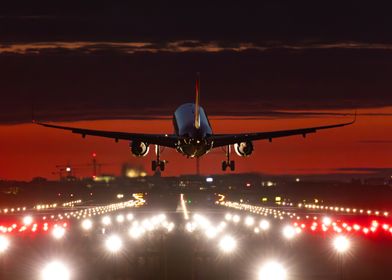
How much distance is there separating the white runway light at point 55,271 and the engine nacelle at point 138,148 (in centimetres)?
4265

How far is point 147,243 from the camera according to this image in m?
61.0

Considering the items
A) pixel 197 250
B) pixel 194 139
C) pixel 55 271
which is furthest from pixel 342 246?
pixel 194 139

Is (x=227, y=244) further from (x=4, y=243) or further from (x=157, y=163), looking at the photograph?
(x=157, y=163)

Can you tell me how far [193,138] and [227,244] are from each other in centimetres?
2697

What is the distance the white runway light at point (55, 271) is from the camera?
39978 millimetres

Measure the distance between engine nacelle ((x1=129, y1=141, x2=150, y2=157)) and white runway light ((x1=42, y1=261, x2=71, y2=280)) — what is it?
42.6m

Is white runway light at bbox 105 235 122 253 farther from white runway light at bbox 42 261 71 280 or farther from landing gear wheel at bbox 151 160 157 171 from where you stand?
landing gear wheel at bbox 151 160 157 171

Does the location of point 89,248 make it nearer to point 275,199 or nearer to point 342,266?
point 342,266

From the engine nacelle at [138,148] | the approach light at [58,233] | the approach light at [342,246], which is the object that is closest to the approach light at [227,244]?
the approach light at [342,246]

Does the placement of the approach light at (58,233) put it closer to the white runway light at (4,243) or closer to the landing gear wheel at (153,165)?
the white runway light at (4,243)

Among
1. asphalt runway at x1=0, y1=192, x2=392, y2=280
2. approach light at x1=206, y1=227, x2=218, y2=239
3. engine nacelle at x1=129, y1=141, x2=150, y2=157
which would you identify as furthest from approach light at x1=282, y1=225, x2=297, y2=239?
engine nacelle at x1=129, y1=141, x2=150, y2=157

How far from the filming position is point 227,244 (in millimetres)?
58969

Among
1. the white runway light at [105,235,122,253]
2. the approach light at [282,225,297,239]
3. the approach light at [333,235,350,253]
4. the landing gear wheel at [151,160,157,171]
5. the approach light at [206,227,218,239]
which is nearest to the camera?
the approach light at [333,235,350,253]

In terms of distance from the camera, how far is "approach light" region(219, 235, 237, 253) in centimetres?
5512
